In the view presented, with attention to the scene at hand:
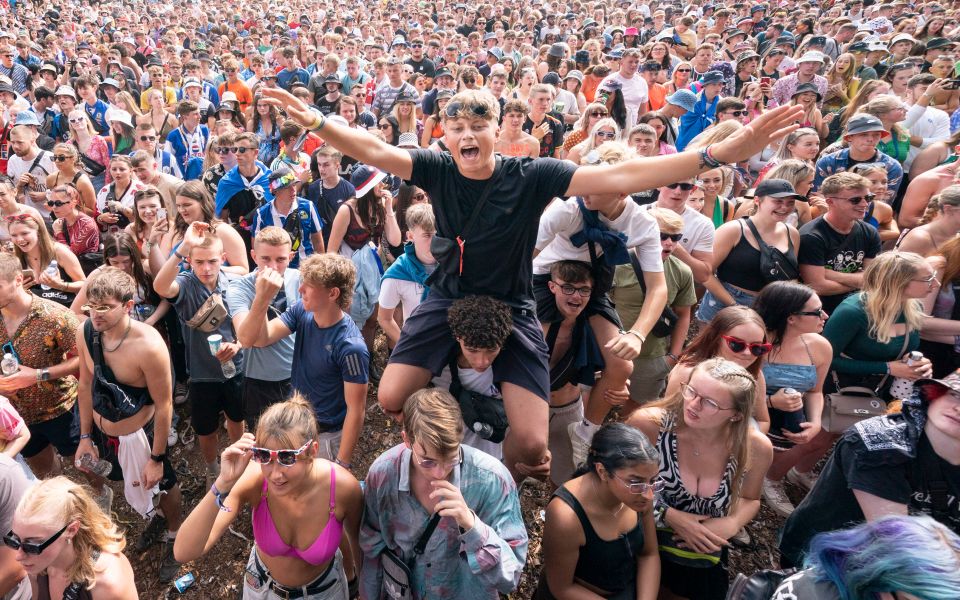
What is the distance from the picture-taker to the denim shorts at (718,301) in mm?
4680

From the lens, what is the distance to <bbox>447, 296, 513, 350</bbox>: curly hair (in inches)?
110

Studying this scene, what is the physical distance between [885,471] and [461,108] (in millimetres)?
2498

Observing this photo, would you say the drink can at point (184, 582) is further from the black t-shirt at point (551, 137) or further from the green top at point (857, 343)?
the black t-shirt at point (551, 137)

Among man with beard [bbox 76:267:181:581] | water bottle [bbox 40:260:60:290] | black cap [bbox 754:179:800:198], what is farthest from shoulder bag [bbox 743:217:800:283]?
water bottle [bbox 40:260:60:290]

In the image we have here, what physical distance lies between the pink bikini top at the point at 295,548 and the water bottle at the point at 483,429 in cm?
77

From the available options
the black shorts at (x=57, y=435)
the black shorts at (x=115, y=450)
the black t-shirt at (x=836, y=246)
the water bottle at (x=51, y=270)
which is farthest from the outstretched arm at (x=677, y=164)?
the water bottle at (x=51, y=270)

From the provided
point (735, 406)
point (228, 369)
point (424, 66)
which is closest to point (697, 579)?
point (735, 406)

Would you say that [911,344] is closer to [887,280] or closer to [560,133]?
[887,280]

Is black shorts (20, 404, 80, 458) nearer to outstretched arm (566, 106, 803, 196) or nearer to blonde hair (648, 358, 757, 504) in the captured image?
outstretched arm (566, 106, 803, 196)

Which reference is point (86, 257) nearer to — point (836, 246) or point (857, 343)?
point (857, 343)

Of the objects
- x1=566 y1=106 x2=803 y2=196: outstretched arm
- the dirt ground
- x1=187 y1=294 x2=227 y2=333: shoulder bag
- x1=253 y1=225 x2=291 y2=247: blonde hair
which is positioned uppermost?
x1=566 y1=106 x2=803 y2=196: outstretched arm

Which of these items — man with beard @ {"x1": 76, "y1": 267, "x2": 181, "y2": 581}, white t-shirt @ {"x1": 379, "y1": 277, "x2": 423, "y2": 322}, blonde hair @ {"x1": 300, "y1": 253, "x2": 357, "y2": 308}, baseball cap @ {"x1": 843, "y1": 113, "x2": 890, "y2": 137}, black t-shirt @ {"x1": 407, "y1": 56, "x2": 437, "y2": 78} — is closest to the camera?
blonde hair @ {"x1": 300, "y1": 253, "x2": 357, "y2": 308}

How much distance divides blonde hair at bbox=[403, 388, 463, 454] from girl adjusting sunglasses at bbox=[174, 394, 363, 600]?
0.52 meters

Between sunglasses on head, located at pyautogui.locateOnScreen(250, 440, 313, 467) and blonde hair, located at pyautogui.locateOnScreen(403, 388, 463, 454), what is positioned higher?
blonde hair, located at pyautogui.locateOnScreen(403, 388, 463, 454)
